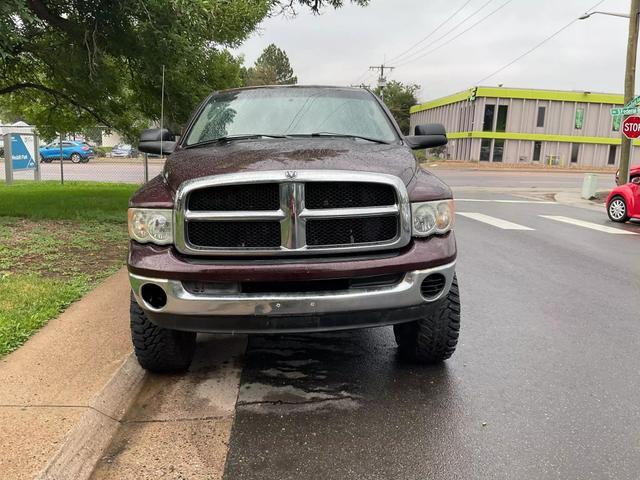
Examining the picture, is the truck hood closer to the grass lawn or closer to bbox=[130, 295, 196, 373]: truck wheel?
bbox=[130, 295, 196, 373]: truck wheel

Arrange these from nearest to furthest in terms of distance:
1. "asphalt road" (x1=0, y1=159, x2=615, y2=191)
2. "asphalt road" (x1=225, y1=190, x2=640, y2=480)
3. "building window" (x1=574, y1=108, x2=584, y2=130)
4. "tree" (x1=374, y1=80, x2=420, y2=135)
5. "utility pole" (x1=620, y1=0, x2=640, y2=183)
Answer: "asphalt road" (x1=225, y1=190, x2=640, y2=480), "utility pole" (x1=620, y1=0, x2=640, y2=183), "asphalt road" (x1=0, y1=159, x2=615, y2=191), "building window" (x1=574, y1=108, x2=584, y2=130), "tree" (x1=374, y1=80, x2=420, y2=135)

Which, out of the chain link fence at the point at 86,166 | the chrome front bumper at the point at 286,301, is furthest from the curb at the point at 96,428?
the chain link fence at the point at 86,166

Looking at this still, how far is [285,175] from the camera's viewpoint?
2.97m

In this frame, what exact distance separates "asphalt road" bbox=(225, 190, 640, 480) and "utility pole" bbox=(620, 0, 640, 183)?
13.2 meters

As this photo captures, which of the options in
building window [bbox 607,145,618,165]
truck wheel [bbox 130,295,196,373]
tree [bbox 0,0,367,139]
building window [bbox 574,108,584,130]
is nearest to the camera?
truck wheel [bbox 130,295,196,373]

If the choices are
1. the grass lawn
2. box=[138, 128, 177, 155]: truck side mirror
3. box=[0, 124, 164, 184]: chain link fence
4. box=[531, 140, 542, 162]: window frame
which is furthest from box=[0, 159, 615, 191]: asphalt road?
box=[531, 140, 542, 162]: window frame

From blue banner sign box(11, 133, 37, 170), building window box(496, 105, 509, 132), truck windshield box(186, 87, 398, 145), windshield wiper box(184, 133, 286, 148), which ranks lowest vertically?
blue banner sign box(11, 133, 37, 170)

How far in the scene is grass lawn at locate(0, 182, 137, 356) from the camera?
4.43 metres

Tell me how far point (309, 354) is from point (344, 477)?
1.53 meters

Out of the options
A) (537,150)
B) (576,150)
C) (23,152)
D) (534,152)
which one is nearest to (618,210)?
(23,152)

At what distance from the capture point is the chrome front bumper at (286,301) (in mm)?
2953

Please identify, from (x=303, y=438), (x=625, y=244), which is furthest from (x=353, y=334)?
(x=625, y=244)

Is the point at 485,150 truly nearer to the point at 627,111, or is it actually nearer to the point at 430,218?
the point at 627,111

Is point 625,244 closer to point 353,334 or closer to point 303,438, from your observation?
point 353,334
